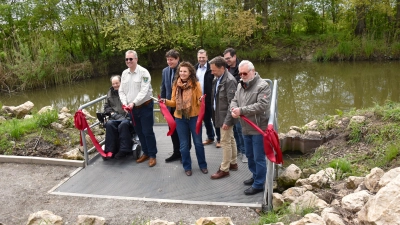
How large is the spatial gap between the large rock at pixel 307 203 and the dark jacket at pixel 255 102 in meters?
0.81

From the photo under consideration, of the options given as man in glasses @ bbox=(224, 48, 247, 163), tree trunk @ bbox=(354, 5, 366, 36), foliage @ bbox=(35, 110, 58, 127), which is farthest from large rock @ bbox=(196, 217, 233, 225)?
tree trunk @ bbox=(354, 5, 366, 36)

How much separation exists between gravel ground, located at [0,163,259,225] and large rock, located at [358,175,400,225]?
119 centimetres

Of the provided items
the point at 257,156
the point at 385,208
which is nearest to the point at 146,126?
the point at 257,156

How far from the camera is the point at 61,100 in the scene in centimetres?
1377

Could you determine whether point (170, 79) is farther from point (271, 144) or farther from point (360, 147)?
point (360, 147)

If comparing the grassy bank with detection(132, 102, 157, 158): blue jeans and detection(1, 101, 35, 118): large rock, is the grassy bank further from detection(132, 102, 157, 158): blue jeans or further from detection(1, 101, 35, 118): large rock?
detection(1, 101, 35, 118): large rock

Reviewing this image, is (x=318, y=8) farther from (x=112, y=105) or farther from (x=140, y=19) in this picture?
(x=112, y=105)

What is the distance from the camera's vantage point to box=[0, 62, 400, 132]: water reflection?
10156mm

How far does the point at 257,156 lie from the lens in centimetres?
391

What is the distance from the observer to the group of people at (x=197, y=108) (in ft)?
12.6

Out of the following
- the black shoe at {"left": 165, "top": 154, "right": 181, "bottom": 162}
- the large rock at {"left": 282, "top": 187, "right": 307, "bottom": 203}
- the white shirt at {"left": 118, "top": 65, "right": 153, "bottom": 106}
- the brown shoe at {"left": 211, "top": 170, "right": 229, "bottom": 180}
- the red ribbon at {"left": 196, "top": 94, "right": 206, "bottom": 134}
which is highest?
the white shirt at {"left": 118, "top": 65, "right": 153, "bottom": 106}

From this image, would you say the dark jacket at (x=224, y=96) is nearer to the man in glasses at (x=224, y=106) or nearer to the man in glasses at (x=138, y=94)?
the man in glasses at (x=224, y=106)

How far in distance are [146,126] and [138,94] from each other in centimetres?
50

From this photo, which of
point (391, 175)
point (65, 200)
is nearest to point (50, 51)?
point (65, 200)
